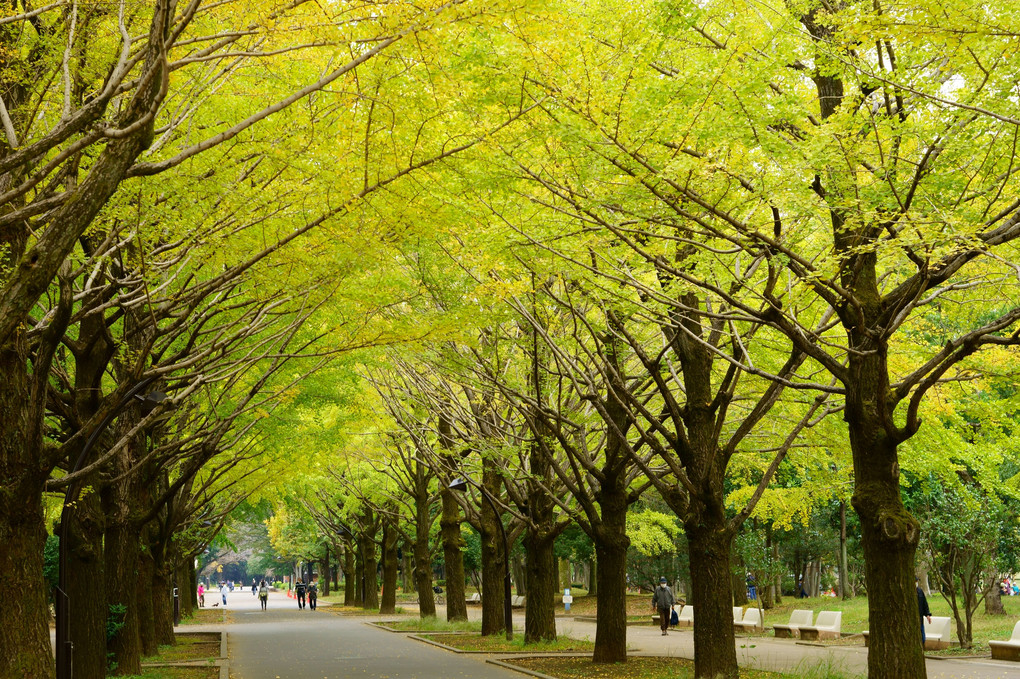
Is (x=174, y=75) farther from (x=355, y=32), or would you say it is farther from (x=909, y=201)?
(x=909, y=201)

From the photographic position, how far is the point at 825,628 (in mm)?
21469

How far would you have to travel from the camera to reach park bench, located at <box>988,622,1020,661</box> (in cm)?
1594

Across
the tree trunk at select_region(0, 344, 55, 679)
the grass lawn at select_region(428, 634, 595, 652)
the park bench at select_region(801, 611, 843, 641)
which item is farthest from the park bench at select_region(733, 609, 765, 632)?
the tree trunk at select_region(0, 344, 55, 679)

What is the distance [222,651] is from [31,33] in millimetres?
15575

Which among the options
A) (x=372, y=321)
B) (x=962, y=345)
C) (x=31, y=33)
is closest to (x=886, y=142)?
(x=962, y=345)

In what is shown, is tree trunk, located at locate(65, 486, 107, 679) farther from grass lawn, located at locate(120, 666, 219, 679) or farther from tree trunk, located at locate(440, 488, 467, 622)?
tree trunk, located at locate(440, 488, 467, 622)

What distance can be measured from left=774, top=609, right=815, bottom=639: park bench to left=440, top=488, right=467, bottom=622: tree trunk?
28.3 ft

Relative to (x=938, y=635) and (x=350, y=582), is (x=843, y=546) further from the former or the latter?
(x=350, y=582)

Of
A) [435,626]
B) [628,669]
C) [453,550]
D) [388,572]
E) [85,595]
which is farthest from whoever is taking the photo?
[388,572]

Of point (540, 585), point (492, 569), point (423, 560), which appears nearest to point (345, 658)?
point (540, 585)

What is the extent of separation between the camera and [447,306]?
15023 millimetres

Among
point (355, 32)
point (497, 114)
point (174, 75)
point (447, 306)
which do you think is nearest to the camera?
point (355, 32)

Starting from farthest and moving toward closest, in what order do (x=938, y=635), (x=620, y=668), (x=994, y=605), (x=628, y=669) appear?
(x=994, y=605)
(x=938, y=635)
(x=620, y=668)
(x=628, y=669)

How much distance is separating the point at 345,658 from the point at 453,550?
623 cm
